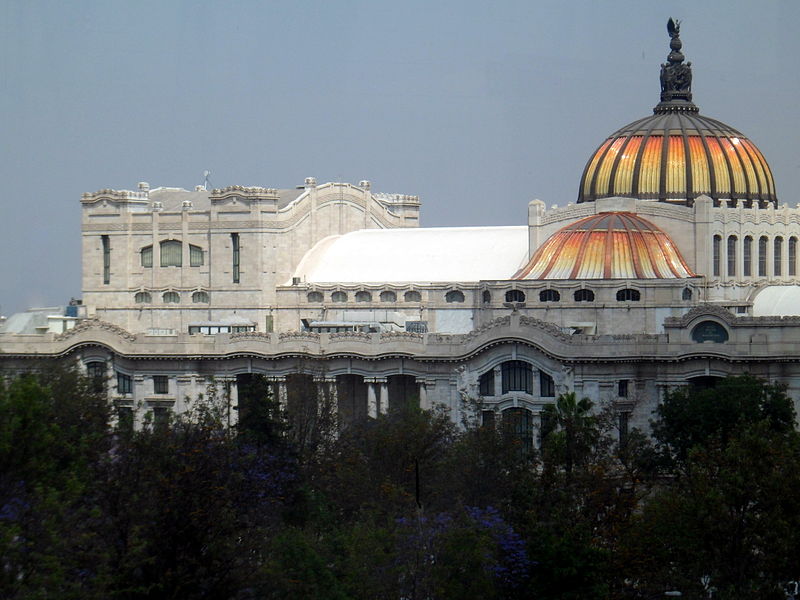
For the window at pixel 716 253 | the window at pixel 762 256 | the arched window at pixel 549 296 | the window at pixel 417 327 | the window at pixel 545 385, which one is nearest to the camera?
the window at pixel 545 385

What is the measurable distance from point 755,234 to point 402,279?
24.4 metres

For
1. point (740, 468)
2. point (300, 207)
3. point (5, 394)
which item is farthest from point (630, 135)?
point (5, 394)

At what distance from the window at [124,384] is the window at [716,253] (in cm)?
3901

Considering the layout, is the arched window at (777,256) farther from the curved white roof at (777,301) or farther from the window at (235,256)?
the window at (235,256)

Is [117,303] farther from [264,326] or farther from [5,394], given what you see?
[5,394]

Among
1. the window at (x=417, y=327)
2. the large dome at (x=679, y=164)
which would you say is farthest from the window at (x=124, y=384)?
the large dome at (x=679, y=164)

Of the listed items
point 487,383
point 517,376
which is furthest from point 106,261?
point 517,376

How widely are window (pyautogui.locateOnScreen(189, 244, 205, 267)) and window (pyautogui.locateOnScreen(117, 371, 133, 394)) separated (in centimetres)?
1457

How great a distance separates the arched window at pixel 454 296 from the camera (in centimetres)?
13512

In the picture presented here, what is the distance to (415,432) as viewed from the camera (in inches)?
3794

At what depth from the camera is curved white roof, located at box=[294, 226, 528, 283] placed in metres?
140

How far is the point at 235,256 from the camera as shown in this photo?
141875 mm

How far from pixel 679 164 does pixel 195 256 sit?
1364 inches

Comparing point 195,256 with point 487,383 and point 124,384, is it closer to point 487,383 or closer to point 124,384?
point 124,384
